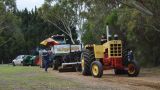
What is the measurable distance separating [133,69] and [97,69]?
2217 mm

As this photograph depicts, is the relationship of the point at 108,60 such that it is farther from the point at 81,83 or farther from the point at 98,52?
the point at 81,83

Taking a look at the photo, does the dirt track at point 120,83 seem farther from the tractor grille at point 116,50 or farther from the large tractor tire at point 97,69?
the tractor grille at point 116,50

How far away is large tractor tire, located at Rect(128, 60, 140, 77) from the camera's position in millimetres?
26958

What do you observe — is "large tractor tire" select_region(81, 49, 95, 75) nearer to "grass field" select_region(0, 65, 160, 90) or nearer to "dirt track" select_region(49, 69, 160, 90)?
"grass field" select_region(0, 65, 160, 90)

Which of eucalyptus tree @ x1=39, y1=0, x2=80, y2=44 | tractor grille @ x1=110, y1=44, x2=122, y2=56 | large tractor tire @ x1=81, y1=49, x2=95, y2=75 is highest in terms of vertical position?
eucalyptus tree @ x1=39, y1=0, x2=80, y2=44

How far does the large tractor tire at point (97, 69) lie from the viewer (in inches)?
→ 1032

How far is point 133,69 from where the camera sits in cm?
2720

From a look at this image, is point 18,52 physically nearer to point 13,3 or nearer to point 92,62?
point 13,3

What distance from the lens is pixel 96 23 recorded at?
4838 centimetres

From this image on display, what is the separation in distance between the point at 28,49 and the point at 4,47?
4.63 metres

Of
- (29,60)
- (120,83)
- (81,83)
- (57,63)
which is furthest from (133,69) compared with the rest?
(29,60)

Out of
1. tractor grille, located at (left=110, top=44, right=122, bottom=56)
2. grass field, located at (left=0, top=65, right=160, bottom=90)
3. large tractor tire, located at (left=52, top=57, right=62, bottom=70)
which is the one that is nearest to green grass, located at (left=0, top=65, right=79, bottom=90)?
grass field, located at (left=0, top=65, right=160, bottom=90)

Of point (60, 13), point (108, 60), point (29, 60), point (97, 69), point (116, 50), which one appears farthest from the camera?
point (60, 13)

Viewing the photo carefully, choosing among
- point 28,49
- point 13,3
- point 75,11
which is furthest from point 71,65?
point 28,49
